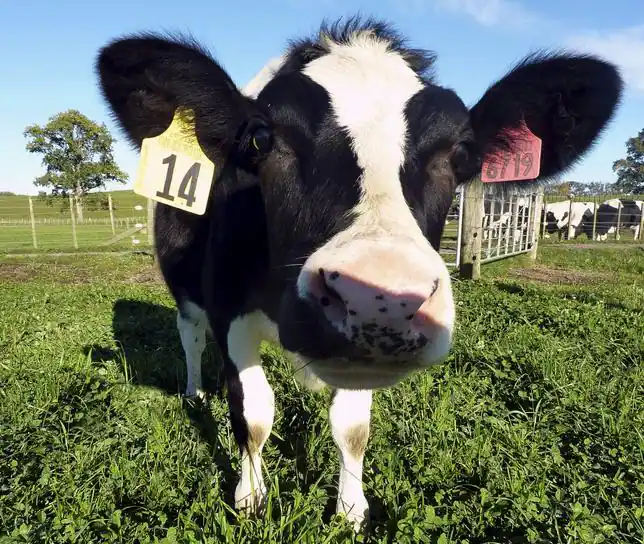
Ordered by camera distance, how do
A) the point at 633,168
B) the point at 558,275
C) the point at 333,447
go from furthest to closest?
the point at 633,168, the point at 558,275, the point at 333,447

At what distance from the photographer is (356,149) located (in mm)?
1734

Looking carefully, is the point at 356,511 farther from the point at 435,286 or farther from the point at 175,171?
the point at 175,171

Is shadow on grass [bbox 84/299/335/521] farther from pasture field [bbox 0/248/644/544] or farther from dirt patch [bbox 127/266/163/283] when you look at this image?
dirt patch [bbox 127/266/163/283]

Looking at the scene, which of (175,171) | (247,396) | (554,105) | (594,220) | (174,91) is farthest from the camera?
(594,220)

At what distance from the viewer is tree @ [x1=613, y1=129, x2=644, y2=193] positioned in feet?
158

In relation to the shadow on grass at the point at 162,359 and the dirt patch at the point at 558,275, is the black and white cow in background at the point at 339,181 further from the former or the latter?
the dirt patch at the point at 558,275

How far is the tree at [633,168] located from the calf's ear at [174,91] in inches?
2124

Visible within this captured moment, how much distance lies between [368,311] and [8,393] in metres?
2.79

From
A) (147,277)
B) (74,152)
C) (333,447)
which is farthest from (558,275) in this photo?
(74,152)

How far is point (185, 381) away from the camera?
→ 3.88m

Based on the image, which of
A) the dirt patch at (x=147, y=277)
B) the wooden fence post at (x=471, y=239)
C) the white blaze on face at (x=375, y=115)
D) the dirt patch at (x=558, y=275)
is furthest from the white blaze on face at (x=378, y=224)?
the dirt patch at (x=558, y=275)

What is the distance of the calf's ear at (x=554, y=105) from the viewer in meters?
2.43

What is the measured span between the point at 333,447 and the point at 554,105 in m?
2.12

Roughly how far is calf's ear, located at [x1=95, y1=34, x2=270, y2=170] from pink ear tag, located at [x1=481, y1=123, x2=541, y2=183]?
1430 mm
